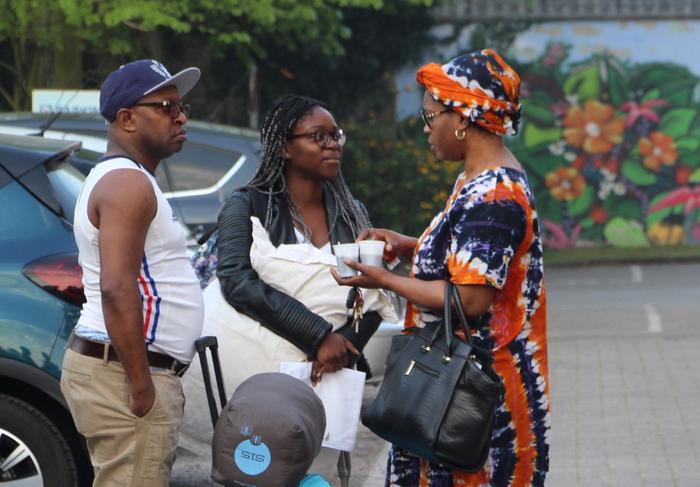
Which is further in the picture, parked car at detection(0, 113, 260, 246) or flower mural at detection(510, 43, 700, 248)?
flower mural at detection(510, 43, 700, 248)

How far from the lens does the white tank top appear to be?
12.1ft

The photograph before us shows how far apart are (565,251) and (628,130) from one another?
2.14m

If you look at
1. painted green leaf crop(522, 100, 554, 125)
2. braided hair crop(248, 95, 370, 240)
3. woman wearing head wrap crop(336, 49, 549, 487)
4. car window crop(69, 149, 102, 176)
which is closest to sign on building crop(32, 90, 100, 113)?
car window crop(69, 149, 102, 176)

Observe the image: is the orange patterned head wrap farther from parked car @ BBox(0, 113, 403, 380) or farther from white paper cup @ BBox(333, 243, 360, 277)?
parked car @ BBox(0, 113, 403, 380)

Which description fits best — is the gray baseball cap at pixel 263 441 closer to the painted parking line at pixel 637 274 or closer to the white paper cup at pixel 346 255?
the white paper cup at pixel 346 255

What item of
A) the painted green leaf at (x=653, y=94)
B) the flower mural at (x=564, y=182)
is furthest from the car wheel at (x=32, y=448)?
the painted green leaf at (x=653, y=94)

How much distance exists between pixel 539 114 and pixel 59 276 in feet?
53.4

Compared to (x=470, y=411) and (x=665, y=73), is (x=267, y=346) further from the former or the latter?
(x=665, y=73)

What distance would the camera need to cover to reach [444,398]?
11.6ft

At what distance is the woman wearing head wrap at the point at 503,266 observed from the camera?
11.8 ft

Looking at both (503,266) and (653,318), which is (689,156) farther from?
(503,266)

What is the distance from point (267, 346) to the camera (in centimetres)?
423

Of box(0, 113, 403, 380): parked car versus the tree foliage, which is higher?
box(0, 113, 403, 380): parked car

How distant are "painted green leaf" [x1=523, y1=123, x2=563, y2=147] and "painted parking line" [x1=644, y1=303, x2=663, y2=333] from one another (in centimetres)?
751
